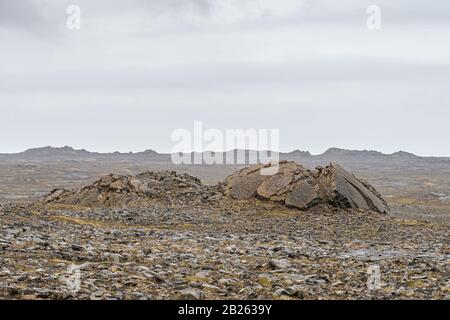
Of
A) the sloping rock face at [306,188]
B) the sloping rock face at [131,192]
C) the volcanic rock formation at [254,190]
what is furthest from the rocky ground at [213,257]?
the sloping rock face at [131,192]

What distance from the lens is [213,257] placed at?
18.9 m

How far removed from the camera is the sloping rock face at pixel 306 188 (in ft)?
122

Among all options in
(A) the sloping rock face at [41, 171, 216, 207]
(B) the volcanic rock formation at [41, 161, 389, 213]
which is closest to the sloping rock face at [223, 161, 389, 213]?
(B) the volcanic rock formation at [41, 161, 389, 213]

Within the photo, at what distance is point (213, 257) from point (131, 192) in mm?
22443

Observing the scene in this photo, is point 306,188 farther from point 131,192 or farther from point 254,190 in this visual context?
point 131,192

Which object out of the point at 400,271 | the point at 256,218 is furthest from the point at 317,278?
the point at 256,218

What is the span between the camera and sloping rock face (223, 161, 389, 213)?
122 feet

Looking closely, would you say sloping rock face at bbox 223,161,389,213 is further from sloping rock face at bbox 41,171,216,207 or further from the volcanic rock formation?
sloping rock face at bbox 41,171,216,207

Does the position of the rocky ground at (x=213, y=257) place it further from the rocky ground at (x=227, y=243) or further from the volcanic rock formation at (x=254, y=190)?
the volcanic rock formation at (x=254, y=190)

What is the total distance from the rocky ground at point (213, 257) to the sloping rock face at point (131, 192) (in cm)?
637

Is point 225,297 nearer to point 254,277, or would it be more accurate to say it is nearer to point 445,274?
point 254,277

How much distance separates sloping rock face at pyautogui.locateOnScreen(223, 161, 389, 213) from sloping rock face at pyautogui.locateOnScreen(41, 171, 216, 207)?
248 centimetres

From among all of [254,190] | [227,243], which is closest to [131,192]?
[254,190]

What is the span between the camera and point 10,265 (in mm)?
14641
